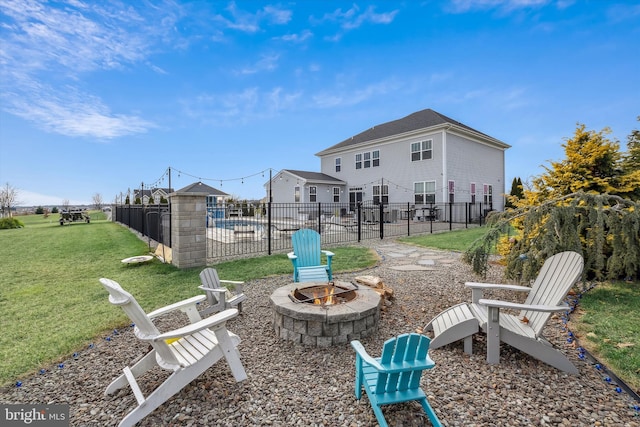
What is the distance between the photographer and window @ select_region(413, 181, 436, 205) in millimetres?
19736

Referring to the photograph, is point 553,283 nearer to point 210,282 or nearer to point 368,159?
point 210,282

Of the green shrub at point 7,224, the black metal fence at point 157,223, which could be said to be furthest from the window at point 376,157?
the green shrub at point 7,224

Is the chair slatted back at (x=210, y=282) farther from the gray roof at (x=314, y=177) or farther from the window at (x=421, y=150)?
the gray roof at (x=314, y=177)

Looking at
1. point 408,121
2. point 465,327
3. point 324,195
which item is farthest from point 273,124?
point 465,327

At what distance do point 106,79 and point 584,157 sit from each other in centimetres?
1354

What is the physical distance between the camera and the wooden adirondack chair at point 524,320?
2736mm

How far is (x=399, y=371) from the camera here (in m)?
1.89

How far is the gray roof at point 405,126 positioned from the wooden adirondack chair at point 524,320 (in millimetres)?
17723

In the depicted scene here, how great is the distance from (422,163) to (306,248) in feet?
55.5

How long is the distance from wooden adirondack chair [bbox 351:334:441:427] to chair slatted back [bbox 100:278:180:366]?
1.52 meters

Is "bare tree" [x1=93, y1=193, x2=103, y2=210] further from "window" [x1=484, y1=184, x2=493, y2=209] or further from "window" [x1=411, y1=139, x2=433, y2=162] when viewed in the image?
"window" [x1=484, y1=184, x2=493, y2=209]

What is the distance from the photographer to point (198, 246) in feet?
23.7

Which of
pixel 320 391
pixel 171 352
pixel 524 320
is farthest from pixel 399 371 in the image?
pixel 524 320

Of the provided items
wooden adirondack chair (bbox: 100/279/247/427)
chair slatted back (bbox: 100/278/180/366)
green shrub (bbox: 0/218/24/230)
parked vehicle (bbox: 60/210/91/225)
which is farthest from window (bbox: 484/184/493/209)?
green shrub (bbox: 0/218/24/230)
